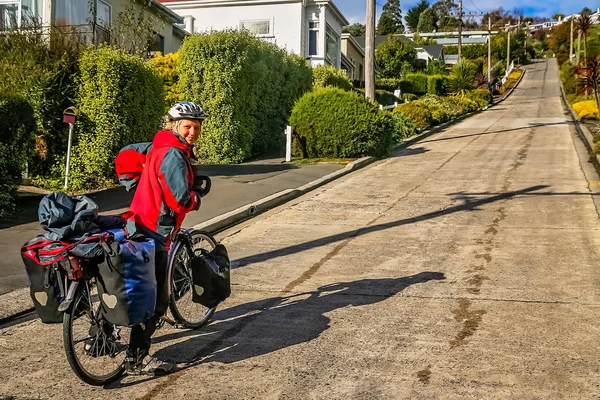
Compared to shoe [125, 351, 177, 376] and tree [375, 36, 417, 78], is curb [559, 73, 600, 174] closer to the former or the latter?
shoe [125, 351, 177, 376]

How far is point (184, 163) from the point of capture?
461 centimetres

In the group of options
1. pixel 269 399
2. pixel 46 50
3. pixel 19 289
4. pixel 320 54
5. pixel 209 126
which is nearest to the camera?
pixel 269 399

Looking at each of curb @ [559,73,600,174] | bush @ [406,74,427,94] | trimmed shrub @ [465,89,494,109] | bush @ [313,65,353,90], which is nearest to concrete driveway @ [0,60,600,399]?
curb @ [559,73,600,174]

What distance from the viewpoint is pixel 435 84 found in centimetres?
5900

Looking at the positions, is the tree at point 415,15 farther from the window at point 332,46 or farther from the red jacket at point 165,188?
the red jacket at point 165,188

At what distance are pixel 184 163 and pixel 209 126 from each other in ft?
41.5

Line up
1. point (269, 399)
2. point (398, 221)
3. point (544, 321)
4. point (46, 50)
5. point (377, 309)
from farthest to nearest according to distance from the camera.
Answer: point (46, 50), point (398, 221), point (377, 309), point (544, 321), point (269, 399)

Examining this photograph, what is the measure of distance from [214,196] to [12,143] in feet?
11.8

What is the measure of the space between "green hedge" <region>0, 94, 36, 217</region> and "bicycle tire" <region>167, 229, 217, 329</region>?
5.00 metres

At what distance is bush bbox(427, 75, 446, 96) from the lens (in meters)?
58.5

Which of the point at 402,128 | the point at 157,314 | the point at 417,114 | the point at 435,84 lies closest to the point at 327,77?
the point at 402,128

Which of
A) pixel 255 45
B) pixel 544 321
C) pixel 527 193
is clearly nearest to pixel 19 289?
pixel 544 321

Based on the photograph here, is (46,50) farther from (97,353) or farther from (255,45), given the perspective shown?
(97,353)

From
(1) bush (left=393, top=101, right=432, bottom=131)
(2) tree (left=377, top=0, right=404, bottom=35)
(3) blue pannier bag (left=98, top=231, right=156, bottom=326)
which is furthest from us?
(2) tree (left=377, top=0, right=404, bottom=35)
